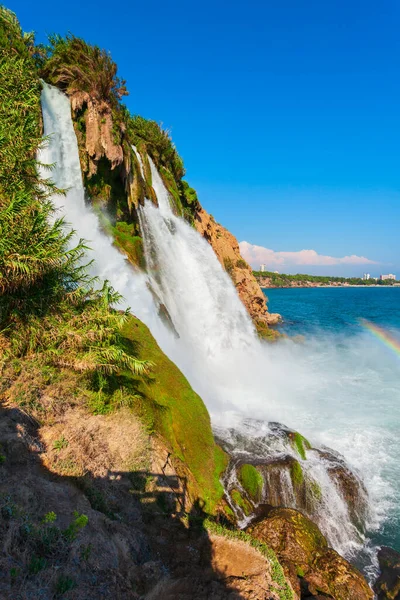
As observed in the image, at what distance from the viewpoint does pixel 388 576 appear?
840 cm

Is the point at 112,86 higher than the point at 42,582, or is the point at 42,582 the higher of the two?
the point at 112,86

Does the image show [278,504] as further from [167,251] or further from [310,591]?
[167,251]

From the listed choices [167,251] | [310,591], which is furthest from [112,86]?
[310,591]

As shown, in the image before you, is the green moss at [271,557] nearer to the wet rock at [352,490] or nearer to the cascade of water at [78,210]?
the wet rock at [352,490]

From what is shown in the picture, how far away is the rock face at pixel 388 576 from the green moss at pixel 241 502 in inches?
134

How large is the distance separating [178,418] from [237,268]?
1162 inches

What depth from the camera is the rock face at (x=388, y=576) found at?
7926mm

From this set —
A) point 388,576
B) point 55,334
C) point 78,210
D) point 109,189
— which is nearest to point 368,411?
point 388,576

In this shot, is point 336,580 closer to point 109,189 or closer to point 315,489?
point 315,489

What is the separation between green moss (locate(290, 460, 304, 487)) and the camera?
9.79 m

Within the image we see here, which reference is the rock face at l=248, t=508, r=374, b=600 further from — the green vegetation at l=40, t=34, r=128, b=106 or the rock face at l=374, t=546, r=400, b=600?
the green vegetation at l=40, t=34, r=128, b=106

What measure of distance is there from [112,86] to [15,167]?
1248 cm

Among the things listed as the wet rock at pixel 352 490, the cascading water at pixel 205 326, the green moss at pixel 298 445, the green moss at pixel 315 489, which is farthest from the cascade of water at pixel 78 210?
the wet rock at pixel 352 490

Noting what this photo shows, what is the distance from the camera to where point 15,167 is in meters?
7.58
